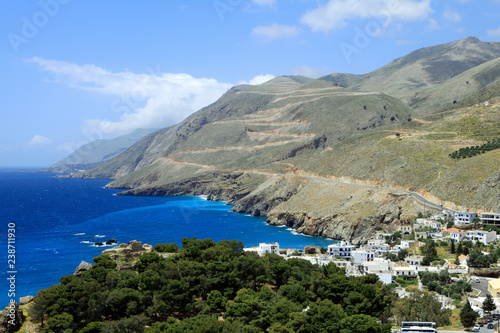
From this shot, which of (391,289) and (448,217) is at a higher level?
(448,217)

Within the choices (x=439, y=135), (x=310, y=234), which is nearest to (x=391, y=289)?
(x=310, y=234)

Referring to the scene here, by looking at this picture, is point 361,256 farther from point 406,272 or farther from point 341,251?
point 406,272

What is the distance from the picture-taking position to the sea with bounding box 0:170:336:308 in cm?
6811

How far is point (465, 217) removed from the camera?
244ft

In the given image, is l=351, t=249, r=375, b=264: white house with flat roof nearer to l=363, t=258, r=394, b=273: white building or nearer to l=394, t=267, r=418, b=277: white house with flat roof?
l=363, t=258, r=394, b=273: white building

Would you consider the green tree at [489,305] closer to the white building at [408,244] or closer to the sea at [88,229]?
the white building at [408,244]

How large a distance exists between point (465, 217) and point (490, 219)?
3621 mm

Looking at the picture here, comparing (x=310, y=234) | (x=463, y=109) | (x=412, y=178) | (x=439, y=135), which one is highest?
(x=463, y=109)

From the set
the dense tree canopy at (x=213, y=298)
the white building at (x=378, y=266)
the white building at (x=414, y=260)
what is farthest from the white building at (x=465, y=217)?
the dense tree canopy at (x=213, y=298)

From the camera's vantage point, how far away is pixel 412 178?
317ft

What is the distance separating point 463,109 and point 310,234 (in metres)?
60.7

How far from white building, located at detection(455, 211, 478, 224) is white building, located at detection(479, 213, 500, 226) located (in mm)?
1314

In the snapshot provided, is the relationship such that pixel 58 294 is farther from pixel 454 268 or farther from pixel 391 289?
pixel 454 268

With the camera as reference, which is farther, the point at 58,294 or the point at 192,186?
the point at 192,186
